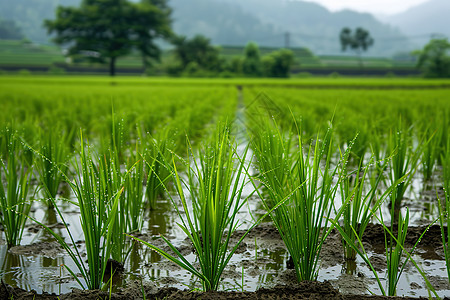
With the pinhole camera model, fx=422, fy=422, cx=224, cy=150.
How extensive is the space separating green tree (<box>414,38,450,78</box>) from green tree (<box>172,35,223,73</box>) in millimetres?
26004

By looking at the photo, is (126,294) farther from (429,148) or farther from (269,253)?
(429,148)

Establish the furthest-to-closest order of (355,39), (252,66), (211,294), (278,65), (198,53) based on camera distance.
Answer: (355,39)
(198,53)
(252,66)
(278,65)
(211,294)

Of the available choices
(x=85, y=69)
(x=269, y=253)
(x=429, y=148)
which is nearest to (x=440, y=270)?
(x=269, y=253)

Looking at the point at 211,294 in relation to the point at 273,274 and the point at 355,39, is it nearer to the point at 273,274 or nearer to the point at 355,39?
the point at 273,274

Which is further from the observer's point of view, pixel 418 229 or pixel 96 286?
pixel 418 229

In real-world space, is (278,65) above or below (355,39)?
below

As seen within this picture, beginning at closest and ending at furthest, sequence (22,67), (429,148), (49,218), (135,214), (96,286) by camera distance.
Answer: (96,286), (135,214), (49,218), (429,148), (22,67)

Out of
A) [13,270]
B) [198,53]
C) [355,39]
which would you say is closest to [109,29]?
[198,53]

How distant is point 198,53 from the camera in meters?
54.3

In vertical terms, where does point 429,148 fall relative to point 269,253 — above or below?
above

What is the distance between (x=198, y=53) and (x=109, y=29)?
37.4ft

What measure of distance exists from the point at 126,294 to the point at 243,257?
66 centimetres

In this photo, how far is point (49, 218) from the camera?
8.95ft

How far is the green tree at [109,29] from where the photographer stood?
51.0 m
